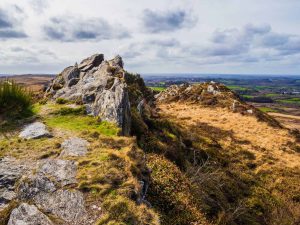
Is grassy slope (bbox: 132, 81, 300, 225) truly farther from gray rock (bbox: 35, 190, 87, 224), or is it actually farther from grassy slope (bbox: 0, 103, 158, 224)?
gray rock (bbox: 35, 190, 87, 224)

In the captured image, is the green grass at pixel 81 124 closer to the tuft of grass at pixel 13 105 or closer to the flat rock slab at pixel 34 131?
the flat rock slab at pixel 34 131

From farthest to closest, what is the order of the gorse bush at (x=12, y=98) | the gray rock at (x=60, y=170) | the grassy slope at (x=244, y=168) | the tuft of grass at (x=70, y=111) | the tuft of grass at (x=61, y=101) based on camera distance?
the tuft of grass at (x=61, y=101) → the tuft of grass at (x=70, y=111) → the grassy slope at (x=244, y=168) → the gorse bush at (x=12, y=98) → the gray rock at (x=60, y=170)

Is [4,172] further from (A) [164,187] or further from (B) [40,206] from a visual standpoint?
(A) [164,187]

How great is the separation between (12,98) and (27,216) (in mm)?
11193

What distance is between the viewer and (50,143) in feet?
45.9

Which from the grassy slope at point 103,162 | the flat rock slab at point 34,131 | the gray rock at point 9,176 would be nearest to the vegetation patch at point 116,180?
the grassy slope at point 103,162

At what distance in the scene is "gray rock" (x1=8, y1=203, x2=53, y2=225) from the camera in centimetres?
891

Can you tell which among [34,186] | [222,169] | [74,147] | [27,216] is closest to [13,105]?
[74,147]

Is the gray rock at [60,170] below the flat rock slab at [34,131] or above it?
below

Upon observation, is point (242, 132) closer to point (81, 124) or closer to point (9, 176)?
point (81, 124)

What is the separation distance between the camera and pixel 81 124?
57.6 feet

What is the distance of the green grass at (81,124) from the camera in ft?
54.0

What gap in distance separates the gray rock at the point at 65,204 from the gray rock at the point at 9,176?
38.3 inches

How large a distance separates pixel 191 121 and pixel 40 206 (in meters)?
31.7
